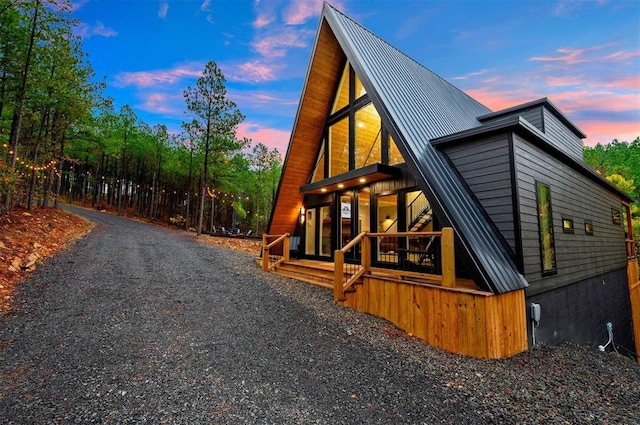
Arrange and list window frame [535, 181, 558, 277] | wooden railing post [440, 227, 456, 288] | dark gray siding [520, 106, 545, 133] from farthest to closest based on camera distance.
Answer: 1. dark gray siding [520, 106, 545, 133]
2. window frame [535, 181, 558, 277]
3. wooden railing post [440, 227, 456, 288]

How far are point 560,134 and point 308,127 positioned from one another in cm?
862

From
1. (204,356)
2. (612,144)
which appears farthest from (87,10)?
(612,144)

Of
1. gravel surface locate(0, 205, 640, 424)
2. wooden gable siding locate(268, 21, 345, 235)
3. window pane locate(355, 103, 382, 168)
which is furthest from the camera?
wooden gable siding locate(268, 21, 345, 235)

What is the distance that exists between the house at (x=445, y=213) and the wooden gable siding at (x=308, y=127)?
0.14ft

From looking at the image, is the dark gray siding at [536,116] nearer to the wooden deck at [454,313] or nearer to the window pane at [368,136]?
the window pane at [368,136]

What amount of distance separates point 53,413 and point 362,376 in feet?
9.57

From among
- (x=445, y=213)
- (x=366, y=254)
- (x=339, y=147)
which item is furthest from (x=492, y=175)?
(x=339, y=147)

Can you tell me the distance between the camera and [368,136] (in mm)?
8461

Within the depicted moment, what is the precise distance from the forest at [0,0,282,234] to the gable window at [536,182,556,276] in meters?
14.2

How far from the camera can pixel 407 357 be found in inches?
151

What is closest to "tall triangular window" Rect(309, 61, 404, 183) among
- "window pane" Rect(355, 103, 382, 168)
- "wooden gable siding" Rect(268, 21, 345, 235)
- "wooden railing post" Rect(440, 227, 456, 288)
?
"window pane" Rect(355, 103, 382, 168)

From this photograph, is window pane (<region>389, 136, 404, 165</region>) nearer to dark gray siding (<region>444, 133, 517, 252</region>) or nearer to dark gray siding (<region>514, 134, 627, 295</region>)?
dark gray siding (<region>444, 133, 517, 252</region>)

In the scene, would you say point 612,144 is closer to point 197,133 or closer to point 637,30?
point 637,30

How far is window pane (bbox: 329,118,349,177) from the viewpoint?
9.37m
